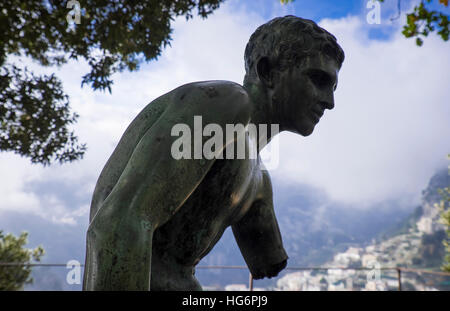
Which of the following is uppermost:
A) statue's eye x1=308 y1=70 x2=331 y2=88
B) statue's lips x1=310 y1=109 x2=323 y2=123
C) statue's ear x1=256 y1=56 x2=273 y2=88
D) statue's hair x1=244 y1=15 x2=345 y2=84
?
statue's hair x1=244 y1=15 x2=345 y2=84

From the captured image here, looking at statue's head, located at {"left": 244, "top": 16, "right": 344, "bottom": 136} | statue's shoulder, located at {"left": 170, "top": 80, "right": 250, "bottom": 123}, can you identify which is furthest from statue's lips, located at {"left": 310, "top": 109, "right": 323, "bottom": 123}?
statue's shoulder, located at {"left": 170, "top": 80, "right": 250, "bottom": 123}

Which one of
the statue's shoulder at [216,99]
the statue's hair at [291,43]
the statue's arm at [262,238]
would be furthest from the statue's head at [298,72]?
the statue's arm at [262,238]

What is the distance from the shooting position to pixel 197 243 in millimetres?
1271

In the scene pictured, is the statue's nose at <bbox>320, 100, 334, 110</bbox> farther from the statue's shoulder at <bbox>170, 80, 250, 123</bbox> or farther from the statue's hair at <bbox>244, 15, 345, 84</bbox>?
the statue's shoulder at <bbox>170, 80, 250, 123</bbox>

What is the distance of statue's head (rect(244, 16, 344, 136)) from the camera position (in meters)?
1.41

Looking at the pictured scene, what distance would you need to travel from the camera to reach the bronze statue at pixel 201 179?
94cm

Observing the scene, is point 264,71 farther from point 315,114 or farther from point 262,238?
point 262,238

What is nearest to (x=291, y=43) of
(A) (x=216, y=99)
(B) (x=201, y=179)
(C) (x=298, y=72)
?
(C) (x=298, y=72)

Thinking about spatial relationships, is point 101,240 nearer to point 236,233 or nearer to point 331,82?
point 236,233

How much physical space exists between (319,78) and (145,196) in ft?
2.75

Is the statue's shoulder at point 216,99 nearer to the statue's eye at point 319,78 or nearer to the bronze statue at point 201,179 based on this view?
the bronze statue at point 201,179

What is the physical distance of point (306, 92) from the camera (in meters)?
1.40

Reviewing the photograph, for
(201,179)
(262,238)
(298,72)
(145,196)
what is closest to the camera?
(145,196)

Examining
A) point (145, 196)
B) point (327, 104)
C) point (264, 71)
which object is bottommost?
point (145, 196)
